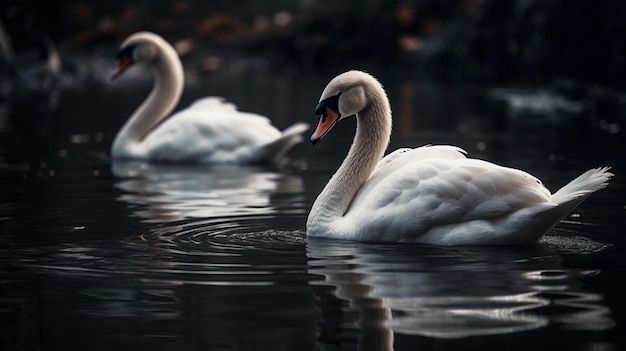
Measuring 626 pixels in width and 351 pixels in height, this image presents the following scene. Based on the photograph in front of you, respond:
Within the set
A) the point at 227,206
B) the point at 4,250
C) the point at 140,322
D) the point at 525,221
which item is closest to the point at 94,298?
the point at 140,322

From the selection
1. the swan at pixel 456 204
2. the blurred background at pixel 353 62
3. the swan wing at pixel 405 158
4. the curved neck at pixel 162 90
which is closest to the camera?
the swan at pixel 456 204

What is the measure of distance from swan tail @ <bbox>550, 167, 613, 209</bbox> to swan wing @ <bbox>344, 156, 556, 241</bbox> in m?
0.10

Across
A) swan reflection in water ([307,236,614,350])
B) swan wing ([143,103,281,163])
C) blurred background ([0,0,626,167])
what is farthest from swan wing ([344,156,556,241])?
blurred background ([0,0,626,167])

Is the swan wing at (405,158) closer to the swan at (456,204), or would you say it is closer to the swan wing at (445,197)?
the swan at (456,204)

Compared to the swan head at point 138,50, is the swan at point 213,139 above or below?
below

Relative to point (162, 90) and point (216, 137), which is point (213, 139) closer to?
point (216, 137)

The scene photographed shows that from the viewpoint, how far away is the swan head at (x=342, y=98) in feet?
25.9

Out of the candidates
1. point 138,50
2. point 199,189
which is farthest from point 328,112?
point 138,50

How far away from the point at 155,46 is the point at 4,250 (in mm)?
7684

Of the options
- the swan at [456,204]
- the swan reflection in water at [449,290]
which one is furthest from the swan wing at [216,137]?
the swan reflection in water at [449,290]

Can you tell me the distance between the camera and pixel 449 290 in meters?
5.94

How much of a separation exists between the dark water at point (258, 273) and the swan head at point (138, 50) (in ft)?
8.37

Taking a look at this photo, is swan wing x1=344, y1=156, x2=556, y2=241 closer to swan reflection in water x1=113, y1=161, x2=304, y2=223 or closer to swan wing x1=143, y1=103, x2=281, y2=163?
swan reflection in water x1=113, y1=161, x2=304, y2=223

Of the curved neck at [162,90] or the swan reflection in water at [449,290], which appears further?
the curved neck at [162,90]
